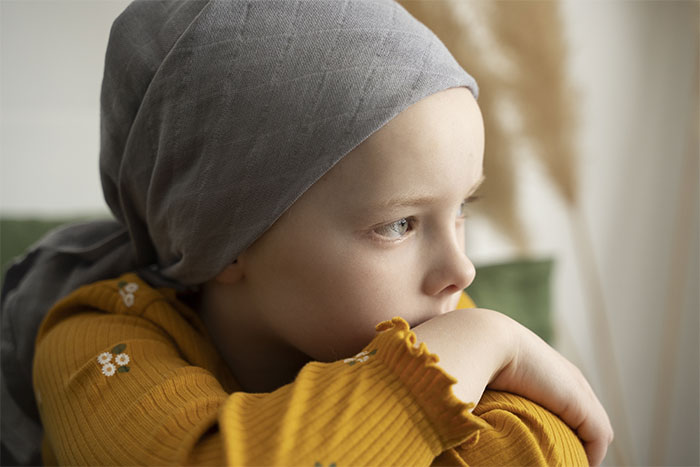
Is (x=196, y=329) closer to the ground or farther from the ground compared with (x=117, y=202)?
closer to the ground

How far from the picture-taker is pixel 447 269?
70 cm

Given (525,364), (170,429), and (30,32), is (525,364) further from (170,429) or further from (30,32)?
(30,32)

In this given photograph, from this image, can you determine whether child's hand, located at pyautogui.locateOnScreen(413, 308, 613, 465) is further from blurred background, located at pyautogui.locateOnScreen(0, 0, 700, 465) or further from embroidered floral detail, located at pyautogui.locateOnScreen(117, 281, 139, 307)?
blurred background, located at pyautogui.locateOnScreen(0, 0, 700, 465)

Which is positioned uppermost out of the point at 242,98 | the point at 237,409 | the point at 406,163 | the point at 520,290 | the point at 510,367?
the point at 242,98

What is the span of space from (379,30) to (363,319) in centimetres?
35

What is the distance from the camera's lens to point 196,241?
2.57ft

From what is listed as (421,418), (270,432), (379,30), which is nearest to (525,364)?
(421,418)

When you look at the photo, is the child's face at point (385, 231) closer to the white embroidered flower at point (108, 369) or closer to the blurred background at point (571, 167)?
the white embroidered flower at point (108, 369)

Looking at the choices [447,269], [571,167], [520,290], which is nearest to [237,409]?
[447,269]

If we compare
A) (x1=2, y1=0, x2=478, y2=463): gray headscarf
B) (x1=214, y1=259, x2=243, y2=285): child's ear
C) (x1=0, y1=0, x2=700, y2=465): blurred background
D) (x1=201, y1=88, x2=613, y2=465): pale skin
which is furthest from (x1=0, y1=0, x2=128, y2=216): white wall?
(x1=201, y1=88, x2=613, y2=465): pale skin

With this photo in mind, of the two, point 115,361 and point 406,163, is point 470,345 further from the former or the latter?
point 115,361

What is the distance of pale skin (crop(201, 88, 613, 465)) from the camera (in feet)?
2.23

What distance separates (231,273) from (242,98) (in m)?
0.24

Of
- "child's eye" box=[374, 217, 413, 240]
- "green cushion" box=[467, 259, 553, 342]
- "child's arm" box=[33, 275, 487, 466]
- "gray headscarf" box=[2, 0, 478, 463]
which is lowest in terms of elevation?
"green cushion" box=[467, 259, 553, 342]
